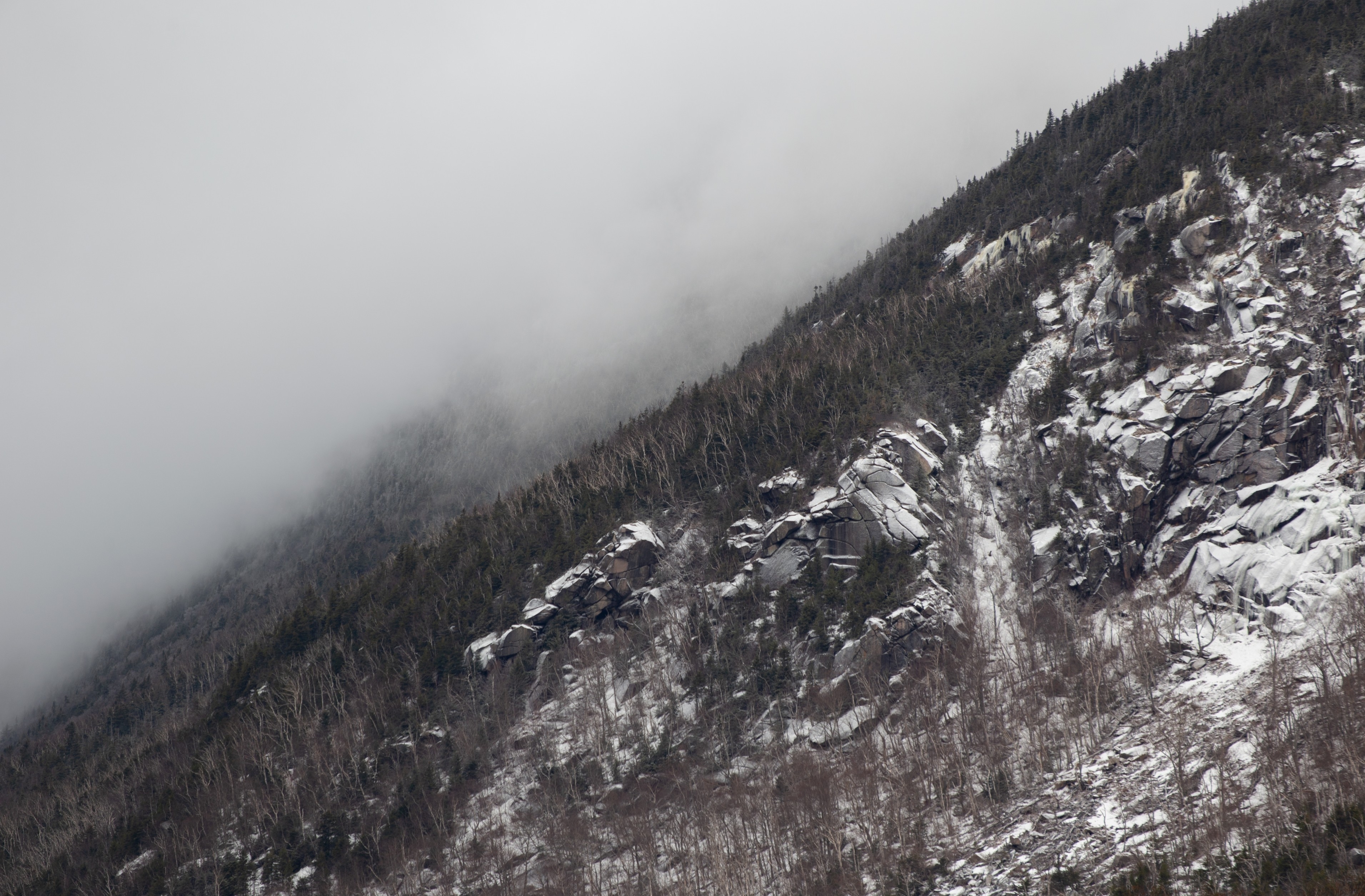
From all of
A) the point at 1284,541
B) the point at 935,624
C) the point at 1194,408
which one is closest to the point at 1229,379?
the point at 1194,408

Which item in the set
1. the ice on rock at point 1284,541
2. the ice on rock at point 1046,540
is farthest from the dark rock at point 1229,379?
the ice on rock at point 1046,540

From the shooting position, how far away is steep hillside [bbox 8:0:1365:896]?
52.2 metres

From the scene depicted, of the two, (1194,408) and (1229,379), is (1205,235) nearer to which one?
(1229,379)

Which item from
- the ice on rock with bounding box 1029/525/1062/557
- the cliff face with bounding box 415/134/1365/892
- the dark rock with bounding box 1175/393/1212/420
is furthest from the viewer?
the ice on rock with bounding box 1029/525/1062/557

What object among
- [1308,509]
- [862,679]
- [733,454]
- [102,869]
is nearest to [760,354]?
[733,454]

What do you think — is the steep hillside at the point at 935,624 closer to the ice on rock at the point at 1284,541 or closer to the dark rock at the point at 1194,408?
the dark rock at the point at 1194,408

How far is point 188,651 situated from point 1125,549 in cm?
19942

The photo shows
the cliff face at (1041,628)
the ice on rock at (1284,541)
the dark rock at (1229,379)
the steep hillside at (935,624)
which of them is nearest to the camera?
the cliff face at (1041,628)

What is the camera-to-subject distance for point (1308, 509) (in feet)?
194

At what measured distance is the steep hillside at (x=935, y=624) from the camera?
52156 mm

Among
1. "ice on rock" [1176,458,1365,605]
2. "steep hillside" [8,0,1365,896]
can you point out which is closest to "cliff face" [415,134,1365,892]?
"ice on rock" [1176,458,1365,605]

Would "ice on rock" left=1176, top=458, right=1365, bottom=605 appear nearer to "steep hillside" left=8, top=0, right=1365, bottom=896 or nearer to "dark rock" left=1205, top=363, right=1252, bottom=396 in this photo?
"steep hillside" left=8, top=0, right=1365, bottom=896

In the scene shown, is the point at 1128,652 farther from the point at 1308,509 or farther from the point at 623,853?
the point at 623,853

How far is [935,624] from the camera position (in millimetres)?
72688
